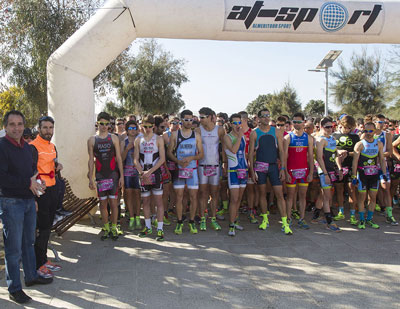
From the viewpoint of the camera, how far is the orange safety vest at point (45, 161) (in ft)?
14.6

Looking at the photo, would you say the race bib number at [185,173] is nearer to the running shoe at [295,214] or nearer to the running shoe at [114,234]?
the running shoe at [114,234]

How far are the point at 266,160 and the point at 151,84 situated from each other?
2414 centimetres

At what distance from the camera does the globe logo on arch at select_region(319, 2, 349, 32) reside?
6.86 metres

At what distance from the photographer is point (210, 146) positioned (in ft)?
20.6

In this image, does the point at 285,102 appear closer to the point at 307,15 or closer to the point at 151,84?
the point at 151,84

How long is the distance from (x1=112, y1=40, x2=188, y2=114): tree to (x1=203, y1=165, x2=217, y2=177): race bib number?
23.2m

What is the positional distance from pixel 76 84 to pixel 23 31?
220 inches

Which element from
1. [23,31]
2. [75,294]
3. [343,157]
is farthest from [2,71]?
[343,157]

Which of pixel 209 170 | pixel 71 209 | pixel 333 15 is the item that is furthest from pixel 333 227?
pixel 71 209

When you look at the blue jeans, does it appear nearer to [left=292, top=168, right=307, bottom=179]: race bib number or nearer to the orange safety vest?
the orange safety vest

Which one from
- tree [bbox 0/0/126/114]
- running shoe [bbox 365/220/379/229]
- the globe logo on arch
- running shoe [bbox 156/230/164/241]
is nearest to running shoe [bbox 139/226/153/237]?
running shoe [bbox 156/230/164/241]

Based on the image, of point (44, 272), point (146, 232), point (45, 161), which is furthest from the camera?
point (146, 232)

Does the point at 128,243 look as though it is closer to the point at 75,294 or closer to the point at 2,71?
the point at 75,294

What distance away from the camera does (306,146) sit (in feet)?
20.7
